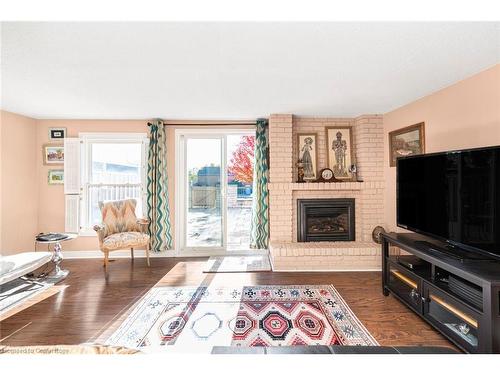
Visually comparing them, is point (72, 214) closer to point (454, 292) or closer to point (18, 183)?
point (18, 183)

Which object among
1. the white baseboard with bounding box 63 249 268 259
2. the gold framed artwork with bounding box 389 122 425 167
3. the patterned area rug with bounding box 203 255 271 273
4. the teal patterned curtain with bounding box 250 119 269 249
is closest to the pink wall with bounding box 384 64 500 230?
the gold framed artwork with bounding box 389 122 425 167


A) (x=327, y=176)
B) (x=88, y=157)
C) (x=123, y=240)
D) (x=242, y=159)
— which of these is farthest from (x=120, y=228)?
(x=327, y=176)

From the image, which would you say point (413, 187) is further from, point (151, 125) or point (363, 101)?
point (151, 125)

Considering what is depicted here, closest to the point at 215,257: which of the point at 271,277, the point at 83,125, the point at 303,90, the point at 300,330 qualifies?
the point at 271,277

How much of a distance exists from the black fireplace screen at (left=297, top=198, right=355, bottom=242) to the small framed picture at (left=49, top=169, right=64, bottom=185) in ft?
13.1

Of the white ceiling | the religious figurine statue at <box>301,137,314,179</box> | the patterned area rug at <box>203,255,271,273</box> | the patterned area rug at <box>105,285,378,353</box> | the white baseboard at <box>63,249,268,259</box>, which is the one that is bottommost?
the patterned area rug at <box>105,285,378,353</box>

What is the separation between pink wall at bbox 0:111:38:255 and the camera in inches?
132

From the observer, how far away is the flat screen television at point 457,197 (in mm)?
1625

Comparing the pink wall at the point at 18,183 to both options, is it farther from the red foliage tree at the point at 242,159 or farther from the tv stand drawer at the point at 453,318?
the tv stand drawer at the point at 453,318

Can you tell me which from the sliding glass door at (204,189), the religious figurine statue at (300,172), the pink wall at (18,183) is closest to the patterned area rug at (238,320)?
the sliding glass door at (204,189)

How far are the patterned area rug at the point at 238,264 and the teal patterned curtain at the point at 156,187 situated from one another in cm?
97

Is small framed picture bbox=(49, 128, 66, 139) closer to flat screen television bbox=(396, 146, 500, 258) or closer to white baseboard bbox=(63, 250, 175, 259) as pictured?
white baseboard bbox=(63, 250, 175, 259)

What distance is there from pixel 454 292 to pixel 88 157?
16.3ft
